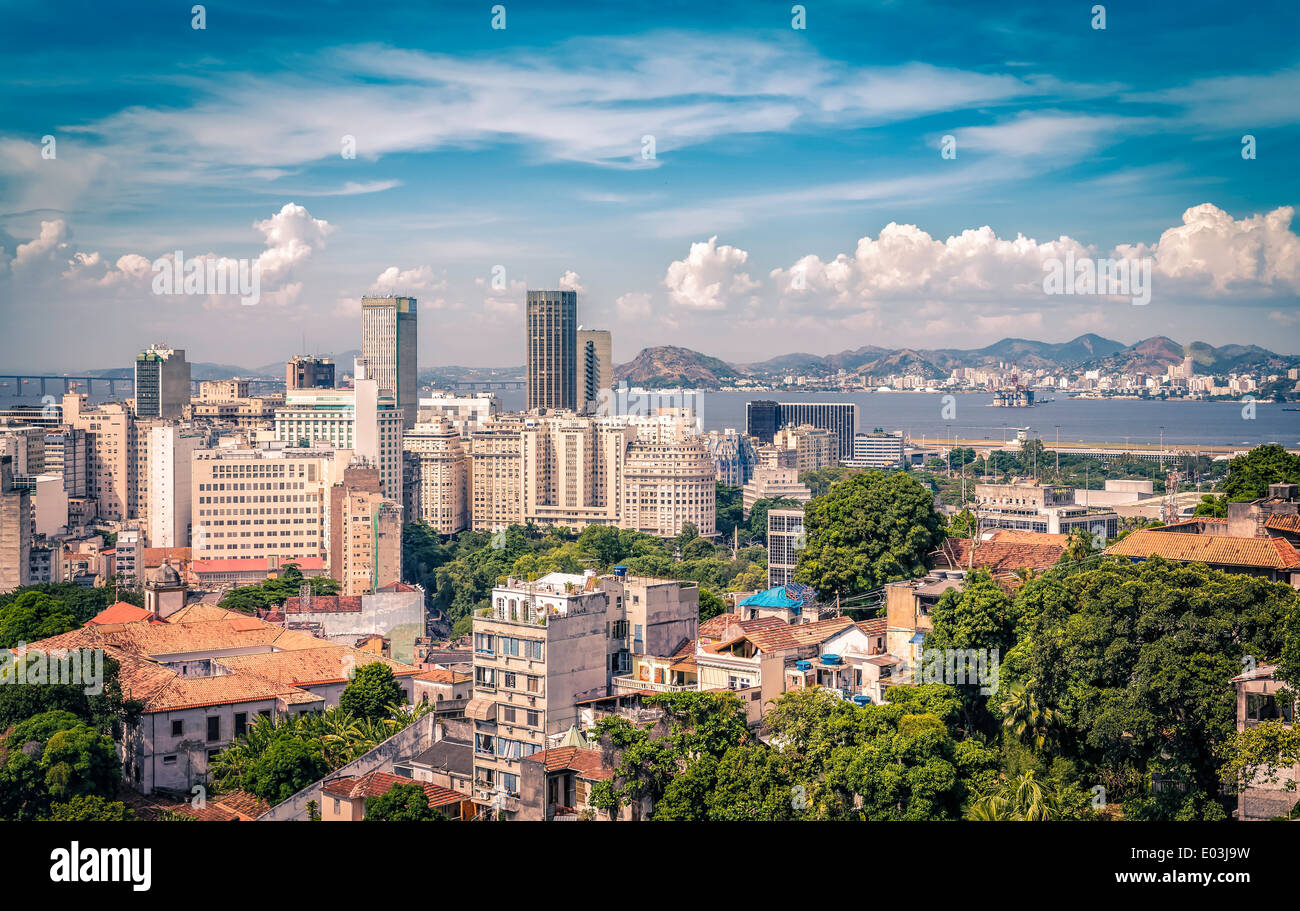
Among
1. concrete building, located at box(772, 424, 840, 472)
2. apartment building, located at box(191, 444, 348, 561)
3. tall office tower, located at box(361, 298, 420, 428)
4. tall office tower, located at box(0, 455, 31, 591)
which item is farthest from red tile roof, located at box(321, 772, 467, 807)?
tall office tower, located at box(361, 298, 420, 428)

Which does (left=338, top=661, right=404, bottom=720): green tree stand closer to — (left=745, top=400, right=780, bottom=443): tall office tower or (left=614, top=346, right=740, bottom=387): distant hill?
(left=745, top=400, right=780, bottom=443): tall office tower

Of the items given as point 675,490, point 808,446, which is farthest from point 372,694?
point 808,446

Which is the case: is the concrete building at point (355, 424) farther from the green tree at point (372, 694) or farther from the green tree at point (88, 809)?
the green tree at point (88, 809)
